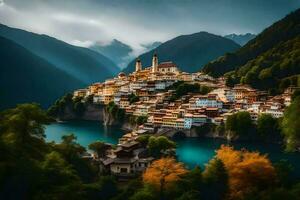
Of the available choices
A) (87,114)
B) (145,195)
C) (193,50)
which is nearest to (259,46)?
(87,114)

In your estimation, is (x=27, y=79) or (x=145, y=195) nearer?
(x=145, y=195)

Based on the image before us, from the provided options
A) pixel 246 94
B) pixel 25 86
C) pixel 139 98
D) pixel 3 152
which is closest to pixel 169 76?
pixel 139 98

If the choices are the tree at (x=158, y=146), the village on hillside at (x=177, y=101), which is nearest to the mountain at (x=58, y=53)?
the village on hillside at (x=177, y=101)

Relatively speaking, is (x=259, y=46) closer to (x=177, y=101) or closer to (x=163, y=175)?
(x=177, y=101)

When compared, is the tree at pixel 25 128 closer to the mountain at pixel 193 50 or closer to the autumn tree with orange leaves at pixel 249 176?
the autumn tree with orange leaves at pixel 249 176

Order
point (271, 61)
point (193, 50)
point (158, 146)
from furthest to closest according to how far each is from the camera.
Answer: point (193, 50) < point (271, 61) < point (158, 146)
